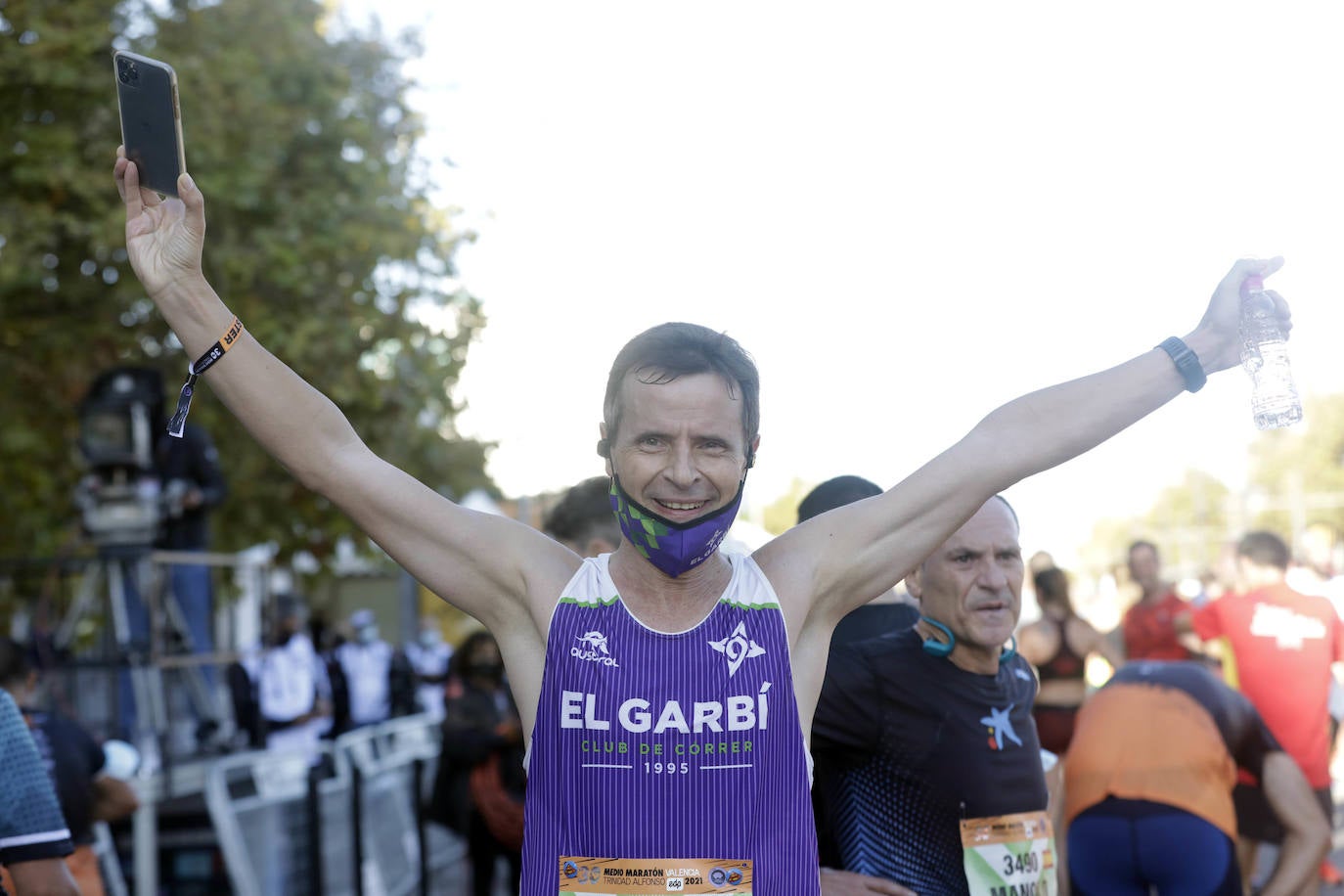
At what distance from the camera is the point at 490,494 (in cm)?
1944

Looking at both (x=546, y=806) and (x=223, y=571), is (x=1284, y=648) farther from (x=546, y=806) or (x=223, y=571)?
(x=223, y=571)

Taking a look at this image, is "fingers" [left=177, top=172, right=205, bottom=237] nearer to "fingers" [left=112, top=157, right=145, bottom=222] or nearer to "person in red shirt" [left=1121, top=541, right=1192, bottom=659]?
"fingers" [left=112, top=157, right=145, bottom=222]

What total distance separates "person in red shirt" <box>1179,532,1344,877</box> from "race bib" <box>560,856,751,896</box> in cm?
640

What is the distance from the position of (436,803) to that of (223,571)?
736 centimetres

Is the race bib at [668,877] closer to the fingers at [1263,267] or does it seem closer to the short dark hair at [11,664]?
the fingers at [1263,267]

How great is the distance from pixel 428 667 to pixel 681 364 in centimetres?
1985

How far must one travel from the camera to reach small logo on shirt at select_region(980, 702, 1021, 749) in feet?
12.1

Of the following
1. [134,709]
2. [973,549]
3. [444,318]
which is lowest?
[134,709]

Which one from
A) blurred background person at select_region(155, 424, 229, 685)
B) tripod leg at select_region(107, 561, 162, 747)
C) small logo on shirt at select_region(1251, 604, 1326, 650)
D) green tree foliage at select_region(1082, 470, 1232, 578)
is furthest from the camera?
green tree foliage at select_region(1082, 470, 1232, 578)

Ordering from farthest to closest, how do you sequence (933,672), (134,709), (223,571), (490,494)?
(490,494) < (223,571) < (134,709) < (933,672)

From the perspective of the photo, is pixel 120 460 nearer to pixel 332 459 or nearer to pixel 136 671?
pixel 136 671

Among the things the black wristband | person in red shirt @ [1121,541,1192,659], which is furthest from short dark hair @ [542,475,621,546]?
person in red shirt @ [1121,541,1192,659]

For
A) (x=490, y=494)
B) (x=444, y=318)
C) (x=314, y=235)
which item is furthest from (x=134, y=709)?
(x=490, y=494)

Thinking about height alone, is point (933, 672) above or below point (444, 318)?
below
